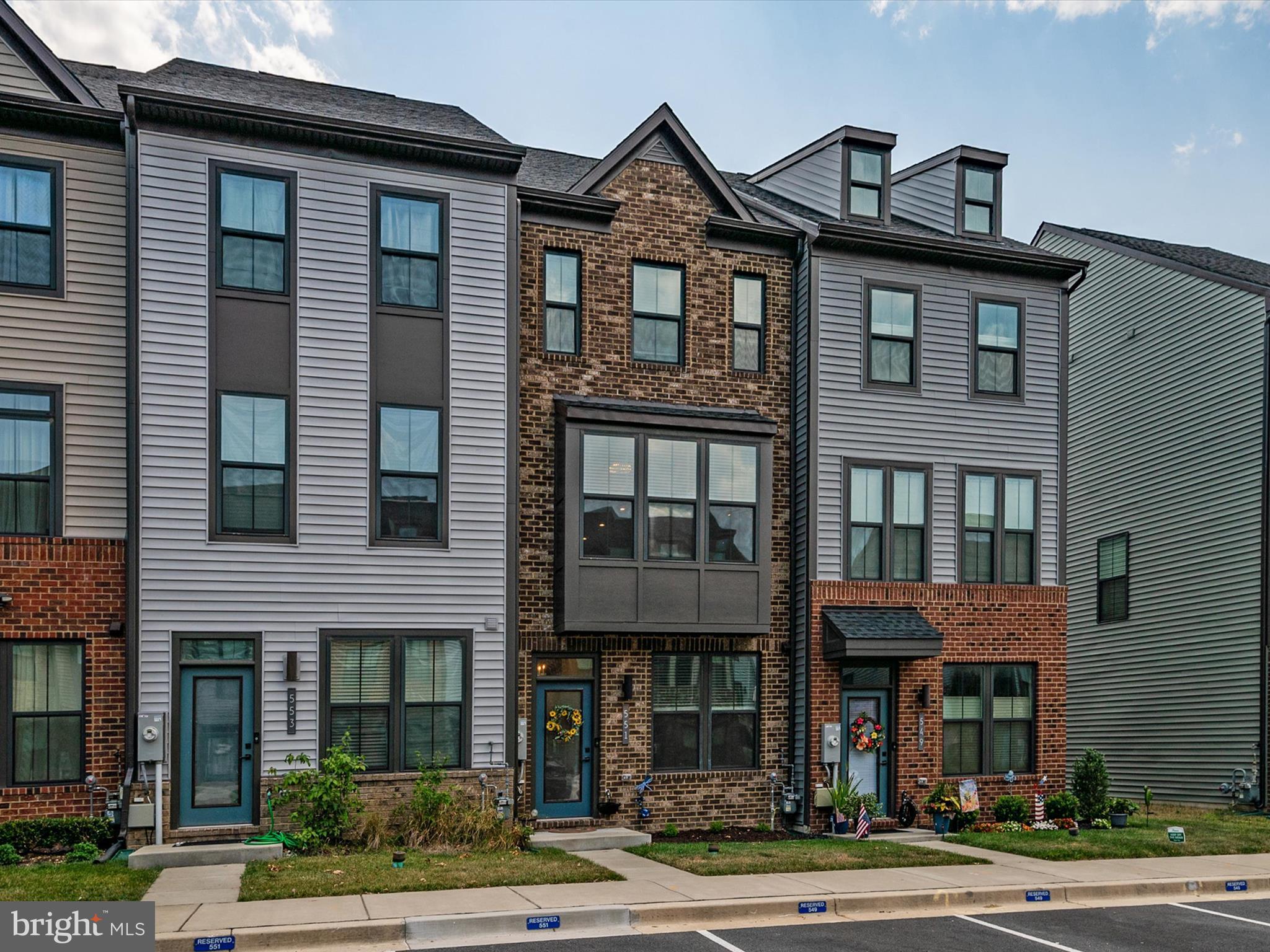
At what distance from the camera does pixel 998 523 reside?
19.6 m

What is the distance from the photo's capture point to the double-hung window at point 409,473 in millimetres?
16125

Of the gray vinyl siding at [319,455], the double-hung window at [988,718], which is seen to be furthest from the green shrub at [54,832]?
the double-hung window at [988,718]

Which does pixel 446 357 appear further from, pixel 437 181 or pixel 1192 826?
pixel 1192 826

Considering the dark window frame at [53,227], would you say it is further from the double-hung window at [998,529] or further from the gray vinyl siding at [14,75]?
the double-hung window at [998,529]

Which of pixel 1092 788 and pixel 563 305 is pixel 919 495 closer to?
pixel 1092 788

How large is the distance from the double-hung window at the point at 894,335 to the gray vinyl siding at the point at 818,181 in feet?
6.08

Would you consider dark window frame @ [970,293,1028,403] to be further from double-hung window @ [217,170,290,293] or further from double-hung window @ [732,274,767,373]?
double-hung window @ [217,170,290,293]

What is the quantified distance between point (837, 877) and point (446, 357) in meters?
8.43

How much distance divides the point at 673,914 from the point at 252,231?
1008cm

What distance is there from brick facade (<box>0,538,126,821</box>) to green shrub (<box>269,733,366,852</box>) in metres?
2.07

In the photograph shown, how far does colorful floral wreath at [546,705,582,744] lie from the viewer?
55.7ft

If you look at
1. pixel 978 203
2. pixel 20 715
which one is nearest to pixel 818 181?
pixel 978 203

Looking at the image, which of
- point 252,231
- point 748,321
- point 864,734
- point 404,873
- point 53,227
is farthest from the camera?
point 748,321

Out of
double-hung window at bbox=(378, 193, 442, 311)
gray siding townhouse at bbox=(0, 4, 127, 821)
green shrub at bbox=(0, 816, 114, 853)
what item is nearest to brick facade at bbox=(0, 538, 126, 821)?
gray siding townhouse at bbox=(0, 4, 127, 821)
